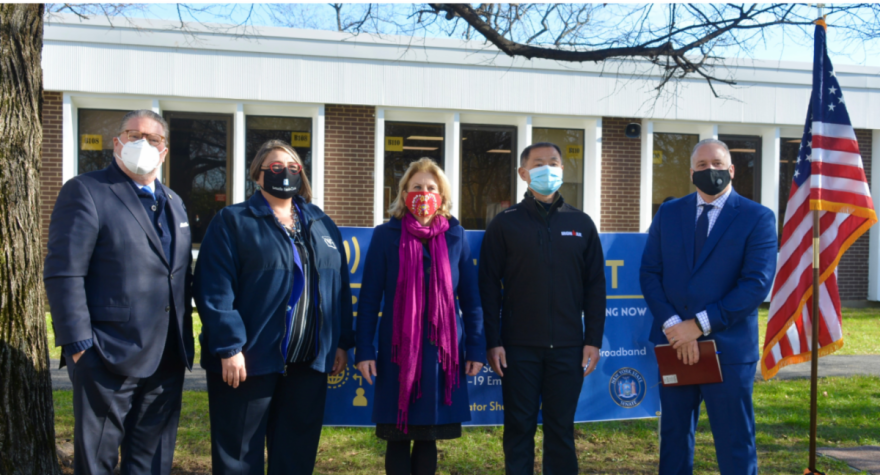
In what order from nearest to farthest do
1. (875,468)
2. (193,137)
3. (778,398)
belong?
(875,468)
(778,398)
(193,137)

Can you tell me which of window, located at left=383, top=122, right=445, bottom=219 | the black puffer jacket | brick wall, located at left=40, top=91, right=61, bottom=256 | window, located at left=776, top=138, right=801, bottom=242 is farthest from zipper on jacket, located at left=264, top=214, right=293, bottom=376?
window, located at left=776, top=138, right=801, bottom=242

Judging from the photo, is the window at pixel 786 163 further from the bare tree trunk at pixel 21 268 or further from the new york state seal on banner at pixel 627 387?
the bare tree trunk at pixel 21 268

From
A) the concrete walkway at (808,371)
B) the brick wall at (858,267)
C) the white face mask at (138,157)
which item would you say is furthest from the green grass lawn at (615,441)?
the brick wall at (858,267)

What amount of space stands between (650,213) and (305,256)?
1093 centimetres

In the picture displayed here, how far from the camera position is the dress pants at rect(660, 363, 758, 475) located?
3492 millimetres

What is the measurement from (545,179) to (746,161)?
11699 mm

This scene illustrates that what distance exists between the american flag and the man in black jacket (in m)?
1.51

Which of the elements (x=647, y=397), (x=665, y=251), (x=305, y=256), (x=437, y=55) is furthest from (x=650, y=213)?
(x=305, y=256)

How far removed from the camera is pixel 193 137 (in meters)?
11.7

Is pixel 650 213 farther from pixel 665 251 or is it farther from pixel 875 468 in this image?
pixel 665 251

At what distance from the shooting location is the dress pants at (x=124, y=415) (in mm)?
2926

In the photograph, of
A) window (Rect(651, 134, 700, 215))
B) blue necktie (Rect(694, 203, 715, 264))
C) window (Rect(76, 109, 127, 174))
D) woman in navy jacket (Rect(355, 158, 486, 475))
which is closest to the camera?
woman in navy jacket (Rect(355, 158, 486, 475))

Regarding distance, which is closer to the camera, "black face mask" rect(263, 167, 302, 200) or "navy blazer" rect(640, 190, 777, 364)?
"black face mask" rect(263, 167, 302, 200)

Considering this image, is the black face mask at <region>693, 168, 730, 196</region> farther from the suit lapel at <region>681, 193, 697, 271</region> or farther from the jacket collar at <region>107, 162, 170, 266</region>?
the jacket collar at <region>107, 162, 170, 266</region>
